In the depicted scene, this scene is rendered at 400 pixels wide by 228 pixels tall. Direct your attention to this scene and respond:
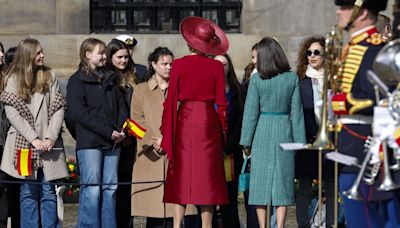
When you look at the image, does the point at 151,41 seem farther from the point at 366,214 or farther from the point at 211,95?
the point at 366,214

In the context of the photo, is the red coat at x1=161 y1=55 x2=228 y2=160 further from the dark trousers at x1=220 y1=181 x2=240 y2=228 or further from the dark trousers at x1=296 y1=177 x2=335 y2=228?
the dark trousers at x1=296 y1=177 x2=335 y2=228

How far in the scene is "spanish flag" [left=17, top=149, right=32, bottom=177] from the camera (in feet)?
36.2

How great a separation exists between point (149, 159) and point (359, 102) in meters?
4.11

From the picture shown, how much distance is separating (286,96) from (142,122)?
135cm

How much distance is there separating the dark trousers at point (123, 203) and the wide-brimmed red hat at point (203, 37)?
1429 millimetres

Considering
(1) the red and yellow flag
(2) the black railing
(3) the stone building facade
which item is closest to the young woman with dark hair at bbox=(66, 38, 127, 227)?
(3) the stone building facade

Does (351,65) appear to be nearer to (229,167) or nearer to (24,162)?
(229,167)

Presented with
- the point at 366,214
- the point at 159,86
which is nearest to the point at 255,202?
the point at 159,86

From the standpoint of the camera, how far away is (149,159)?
11492mm

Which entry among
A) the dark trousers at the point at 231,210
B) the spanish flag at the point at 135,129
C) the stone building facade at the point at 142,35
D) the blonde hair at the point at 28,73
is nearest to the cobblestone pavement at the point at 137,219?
the dark trousers at the point at 231,210

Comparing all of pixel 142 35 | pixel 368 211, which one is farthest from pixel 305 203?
pixel 142 35

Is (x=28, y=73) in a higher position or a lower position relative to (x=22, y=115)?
higher

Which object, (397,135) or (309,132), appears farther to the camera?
(309,132)

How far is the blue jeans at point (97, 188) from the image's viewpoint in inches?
444
